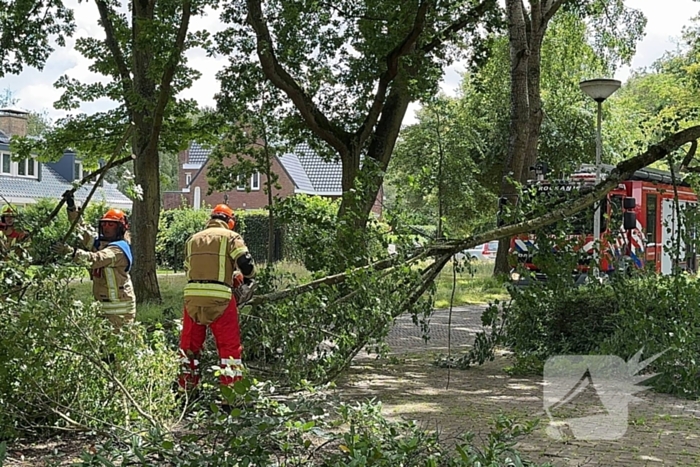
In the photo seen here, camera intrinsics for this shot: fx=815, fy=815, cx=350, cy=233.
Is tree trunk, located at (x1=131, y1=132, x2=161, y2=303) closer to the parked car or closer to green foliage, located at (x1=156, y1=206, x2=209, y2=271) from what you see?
the parked car

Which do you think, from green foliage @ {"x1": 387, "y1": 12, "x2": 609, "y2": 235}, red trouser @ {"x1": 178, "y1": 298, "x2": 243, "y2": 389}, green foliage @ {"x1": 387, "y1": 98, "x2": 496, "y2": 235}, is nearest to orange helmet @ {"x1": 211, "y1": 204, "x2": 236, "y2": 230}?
red trouser @ {"x1": 178, "y1": 298, "x2": 243, "y2": 389}

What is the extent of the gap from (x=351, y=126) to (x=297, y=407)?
11248mm

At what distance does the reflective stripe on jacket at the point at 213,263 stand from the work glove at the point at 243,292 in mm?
344

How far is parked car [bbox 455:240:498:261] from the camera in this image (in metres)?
8.36

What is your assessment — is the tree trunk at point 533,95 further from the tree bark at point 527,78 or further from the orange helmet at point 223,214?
the orange helmet at point 223,214

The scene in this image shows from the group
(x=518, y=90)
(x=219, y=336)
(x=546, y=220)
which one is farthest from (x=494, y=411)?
(x=518, y=90)

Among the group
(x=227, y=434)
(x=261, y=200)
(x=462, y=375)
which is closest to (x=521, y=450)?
(x=227, y=434)

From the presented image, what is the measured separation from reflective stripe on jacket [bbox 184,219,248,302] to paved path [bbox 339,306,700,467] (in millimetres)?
1718

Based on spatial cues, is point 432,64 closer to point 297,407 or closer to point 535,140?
point 535,140

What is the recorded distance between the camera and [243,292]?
25.0 feet

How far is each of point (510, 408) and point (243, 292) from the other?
8.83 feet

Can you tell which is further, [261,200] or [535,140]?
[261,200]

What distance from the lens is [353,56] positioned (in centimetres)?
1490

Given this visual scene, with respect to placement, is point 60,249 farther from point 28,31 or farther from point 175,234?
point 175,234
